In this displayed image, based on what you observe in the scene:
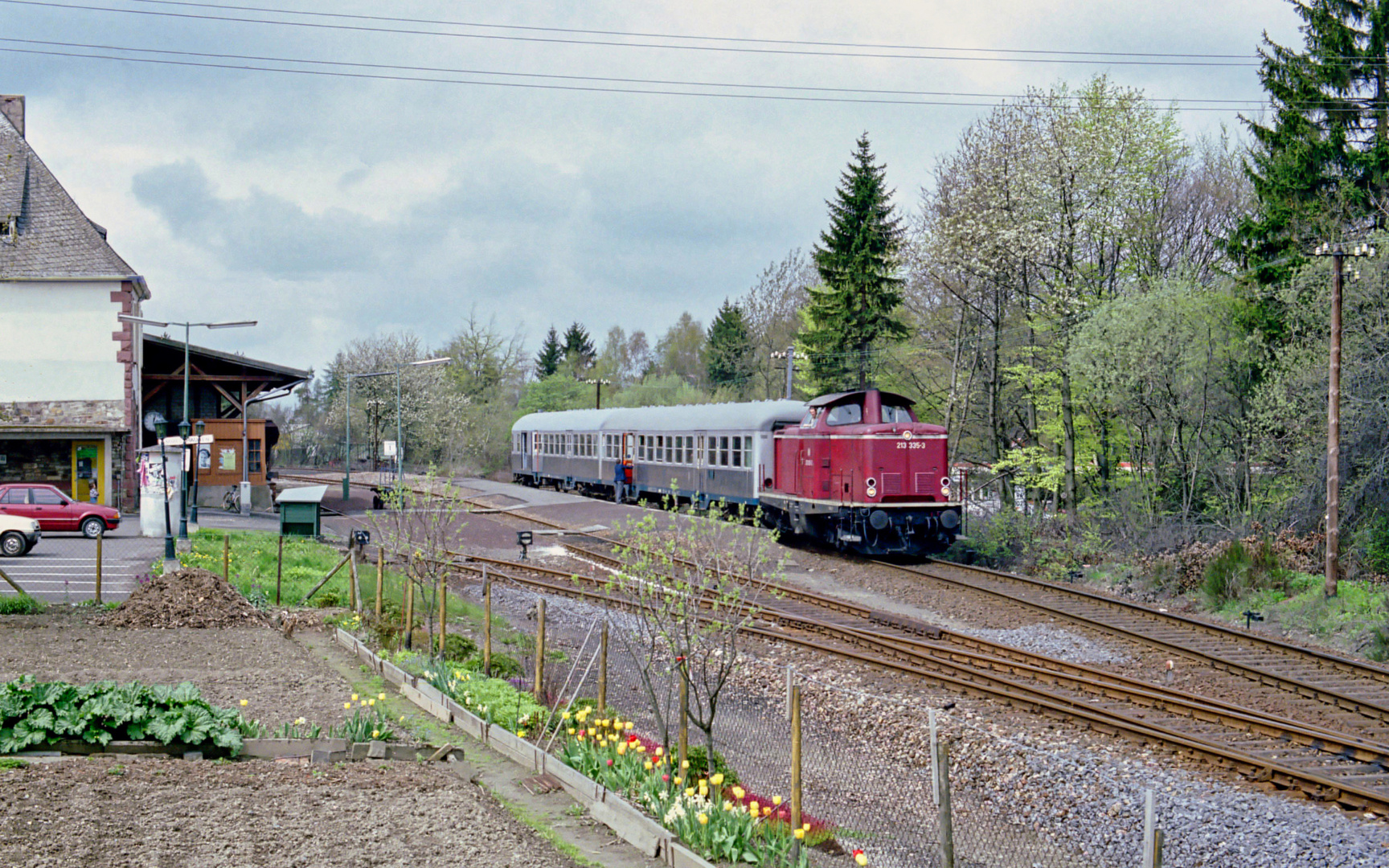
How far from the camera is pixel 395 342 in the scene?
79500 millimetres

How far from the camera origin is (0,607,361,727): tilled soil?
1223 cm

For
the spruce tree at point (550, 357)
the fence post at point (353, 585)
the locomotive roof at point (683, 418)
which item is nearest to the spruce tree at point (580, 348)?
the spruce tree at point (550, 357)

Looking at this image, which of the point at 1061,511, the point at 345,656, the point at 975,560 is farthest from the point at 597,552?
the point at 1061,511

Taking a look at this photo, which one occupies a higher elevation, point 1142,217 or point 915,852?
point 1142,217

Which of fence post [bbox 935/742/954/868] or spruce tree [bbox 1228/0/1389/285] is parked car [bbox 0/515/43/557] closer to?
fence post [bbox 935/742/954/868]

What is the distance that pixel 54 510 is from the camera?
28.7 m

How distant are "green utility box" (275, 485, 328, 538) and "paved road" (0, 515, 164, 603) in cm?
305

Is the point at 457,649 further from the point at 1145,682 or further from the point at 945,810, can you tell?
the point at 945,810

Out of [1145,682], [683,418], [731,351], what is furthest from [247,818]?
[731,351]

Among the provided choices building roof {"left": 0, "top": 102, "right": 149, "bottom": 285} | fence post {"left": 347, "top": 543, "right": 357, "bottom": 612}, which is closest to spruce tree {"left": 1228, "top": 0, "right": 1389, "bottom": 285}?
fence post {"left": 347, "top": 543, "right": 357, "bottom": 612}

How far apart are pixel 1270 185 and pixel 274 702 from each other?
2430 centimetres

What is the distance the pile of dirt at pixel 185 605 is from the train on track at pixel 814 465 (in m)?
7.49

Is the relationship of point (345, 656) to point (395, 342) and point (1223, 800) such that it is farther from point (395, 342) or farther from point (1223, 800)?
point (395, 342)

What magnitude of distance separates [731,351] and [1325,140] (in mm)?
50119
